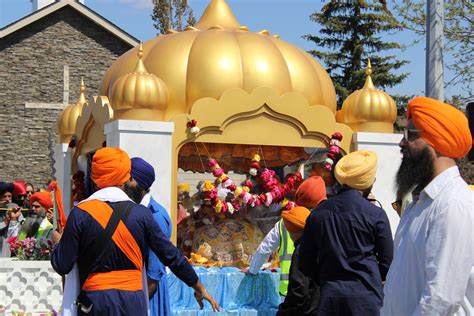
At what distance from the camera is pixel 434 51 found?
8.20 metres

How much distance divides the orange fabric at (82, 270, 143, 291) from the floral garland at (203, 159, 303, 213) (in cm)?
481

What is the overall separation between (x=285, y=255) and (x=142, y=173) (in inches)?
77.6

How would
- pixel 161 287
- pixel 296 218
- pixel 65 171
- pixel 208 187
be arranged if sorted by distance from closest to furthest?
pixel 161 287 < pixel 296 218 < pixel 208 187 < pixel 65 171

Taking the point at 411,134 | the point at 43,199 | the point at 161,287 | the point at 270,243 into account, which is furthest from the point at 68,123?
the point at 411,134

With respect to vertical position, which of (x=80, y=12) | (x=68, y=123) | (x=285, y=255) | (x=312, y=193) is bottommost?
(x=285, y=255)

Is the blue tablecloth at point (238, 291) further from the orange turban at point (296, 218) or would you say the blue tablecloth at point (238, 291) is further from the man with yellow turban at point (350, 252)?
the man with yellow turban at point (350, 252)

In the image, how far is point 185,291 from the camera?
27.7 ft

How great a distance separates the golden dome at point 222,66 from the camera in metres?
9.70

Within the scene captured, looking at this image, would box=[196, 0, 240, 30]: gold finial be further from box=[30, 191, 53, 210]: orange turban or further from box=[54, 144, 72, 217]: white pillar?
box=[30, 191, 53, 210]: orange turban

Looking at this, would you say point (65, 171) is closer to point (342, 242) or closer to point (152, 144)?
point (152, 144)

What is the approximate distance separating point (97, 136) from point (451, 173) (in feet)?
24.6

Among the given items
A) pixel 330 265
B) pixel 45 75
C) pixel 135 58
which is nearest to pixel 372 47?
pixel 45 75

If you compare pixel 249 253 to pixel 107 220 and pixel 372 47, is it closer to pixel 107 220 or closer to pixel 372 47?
pixel 107 220

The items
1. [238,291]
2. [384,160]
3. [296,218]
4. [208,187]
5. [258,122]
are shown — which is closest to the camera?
[296,218]
